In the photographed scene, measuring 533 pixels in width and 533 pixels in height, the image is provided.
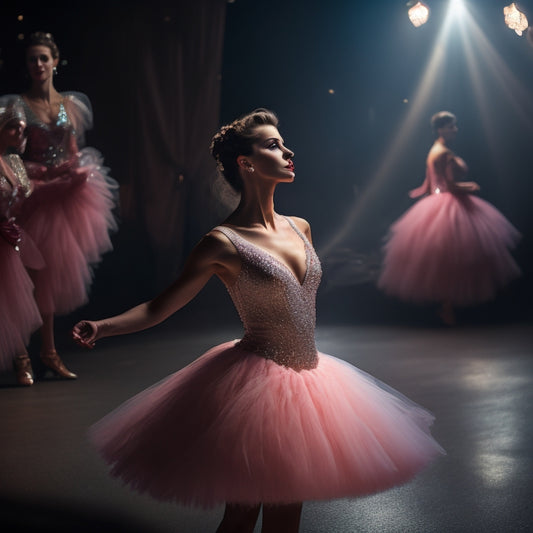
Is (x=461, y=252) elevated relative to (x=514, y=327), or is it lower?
elevated

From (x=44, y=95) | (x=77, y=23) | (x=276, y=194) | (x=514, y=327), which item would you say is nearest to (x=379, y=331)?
(x=514, y=327)

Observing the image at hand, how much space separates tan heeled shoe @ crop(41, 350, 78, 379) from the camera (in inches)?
160

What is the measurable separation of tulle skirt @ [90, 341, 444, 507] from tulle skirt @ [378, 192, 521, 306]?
144 inches

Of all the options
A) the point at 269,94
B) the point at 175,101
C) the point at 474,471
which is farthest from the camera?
the point at 269,94

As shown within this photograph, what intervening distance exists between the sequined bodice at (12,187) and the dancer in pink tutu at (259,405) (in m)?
1.96

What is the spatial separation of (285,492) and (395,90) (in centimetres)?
634

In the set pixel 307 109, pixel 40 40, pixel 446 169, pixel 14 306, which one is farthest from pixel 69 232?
pixel 307 109

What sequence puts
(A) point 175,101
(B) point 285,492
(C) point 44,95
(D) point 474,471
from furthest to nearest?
(A) point 175,101
(C) point 44,95
(D) point 474,471
(B) point 285,492

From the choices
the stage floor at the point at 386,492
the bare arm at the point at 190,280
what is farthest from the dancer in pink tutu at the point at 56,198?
the bare arm at the point at 190,280

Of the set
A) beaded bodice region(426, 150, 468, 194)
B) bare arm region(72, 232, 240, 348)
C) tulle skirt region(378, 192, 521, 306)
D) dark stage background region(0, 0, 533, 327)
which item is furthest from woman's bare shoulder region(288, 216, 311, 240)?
dark stage background region(0, 0, 533, 327)

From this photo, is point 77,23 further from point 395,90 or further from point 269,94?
point 395,90

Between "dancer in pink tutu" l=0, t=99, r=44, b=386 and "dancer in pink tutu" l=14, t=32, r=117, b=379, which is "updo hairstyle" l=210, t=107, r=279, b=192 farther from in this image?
"dancer in pink tutu" l=14, t=32, r=117, b=379

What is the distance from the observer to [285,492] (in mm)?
Result: 1563

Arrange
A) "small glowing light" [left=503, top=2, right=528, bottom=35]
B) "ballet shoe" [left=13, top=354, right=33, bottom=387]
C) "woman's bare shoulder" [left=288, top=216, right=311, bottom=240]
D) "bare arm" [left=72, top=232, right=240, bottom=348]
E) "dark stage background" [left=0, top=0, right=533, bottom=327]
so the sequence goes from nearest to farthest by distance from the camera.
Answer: "bare arm" [left=72, top=232, right=240, bottom=348] → "woman's bare shoulder" [left=288, top=216, right=311, bottom=240] → "ballet shoe" [left=13, top=354, right=33, bottom=387] → "small glowing light" [left=503, top=2, right=528, bottom=35] → "dark stage background" [left=0, top=0, right=533, bottom=327]
